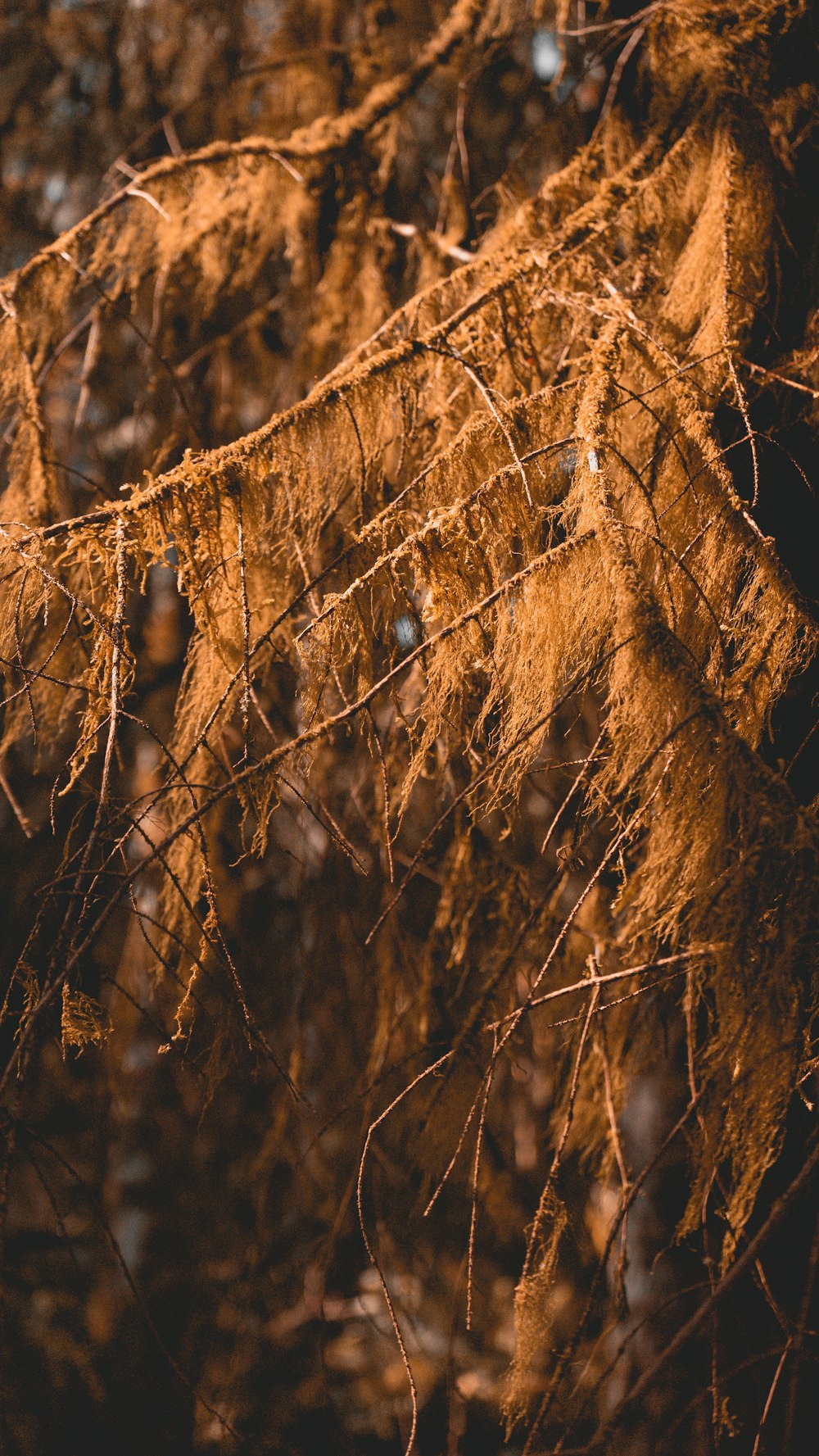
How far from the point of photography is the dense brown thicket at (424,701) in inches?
35.1

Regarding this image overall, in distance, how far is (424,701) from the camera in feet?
3.25

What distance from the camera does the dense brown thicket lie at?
0.89m

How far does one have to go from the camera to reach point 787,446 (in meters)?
1.39

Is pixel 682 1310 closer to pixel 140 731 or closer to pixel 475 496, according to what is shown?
pixel 475 496

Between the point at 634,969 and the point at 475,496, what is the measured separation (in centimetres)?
58

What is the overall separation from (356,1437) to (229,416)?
10.8 feet

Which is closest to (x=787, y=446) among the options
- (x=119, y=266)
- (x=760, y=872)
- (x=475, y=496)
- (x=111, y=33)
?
(x=475, y=496)

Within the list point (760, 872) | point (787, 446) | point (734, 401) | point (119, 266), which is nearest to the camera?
point (760, 872)

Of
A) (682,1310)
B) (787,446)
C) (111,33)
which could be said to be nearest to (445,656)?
(787,446)

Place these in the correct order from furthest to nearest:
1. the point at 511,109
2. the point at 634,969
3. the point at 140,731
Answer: the point at 140,731
the point at 511,109
the point at 634,969

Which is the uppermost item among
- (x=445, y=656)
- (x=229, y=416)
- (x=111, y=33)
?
(x=111, y=33)

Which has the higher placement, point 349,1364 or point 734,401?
point 734,401

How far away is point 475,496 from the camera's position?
1.00 meters

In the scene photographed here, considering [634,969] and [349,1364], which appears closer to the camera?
[634,969]
